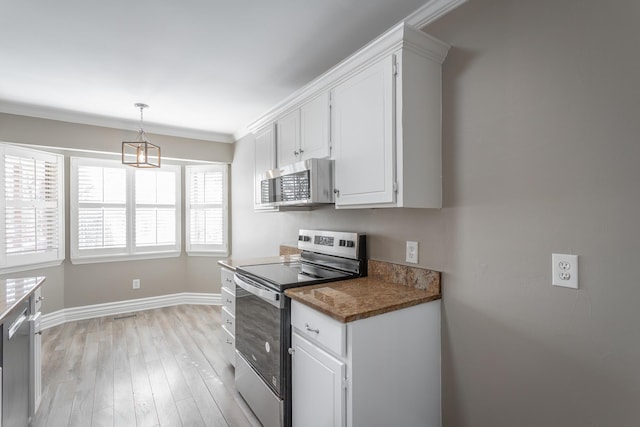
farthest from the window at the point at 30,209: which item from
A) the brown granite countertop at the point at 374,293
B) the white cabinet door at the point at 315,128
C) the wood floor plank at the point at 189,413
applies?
the brown granite countertop at the point at 374,293

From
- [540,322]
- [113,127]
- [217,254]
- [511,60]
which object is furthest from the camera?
[217,254]

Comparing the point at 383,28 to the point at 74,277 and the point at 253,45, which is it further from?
the point at 74,277

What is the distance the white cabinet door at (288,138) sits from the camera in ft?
8.17

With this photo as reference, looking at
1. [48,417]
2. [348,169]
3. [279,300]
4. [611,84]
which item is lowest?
[48,417]

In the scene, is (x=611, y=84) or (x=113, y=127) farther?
(x=113, y=127)

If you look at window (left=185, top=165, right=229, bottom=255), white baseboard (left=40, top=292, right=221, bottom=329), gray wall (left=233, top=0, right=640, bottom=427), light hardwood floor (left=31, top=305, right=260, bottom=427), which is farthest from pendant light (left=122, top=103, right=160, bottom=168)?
gray wall (left=233, top=0, right=640, bottom=427)

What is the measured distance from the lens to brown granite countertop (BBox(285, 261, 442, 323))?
4.89ft

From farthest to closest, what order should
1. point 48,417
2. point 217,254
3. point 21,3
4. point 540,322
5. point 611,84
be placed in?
point 217,254 → point 48,417 → point 21,3 → point 540,322 → point 611,84

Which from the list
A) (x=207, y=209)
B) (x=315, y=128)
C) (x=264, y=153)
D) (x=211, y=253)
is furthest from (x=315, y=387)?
(x=207, y=209)

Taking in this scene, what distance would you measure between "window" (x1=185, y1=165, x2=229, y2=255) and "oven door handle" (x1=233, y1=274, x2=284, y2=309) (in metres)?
2.75

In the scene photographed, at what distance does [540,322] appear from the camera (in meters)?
1.37

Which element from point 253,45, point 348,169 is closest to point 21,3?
point 253,45

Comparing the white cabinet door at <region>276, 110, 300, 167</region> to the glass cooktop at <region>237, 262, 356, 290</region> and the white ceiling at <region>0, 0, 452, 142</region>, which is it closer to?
the white ceiling at <region>0, 0, 452, 142</region>

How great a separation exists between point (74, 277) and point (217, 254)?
69.8 inches
